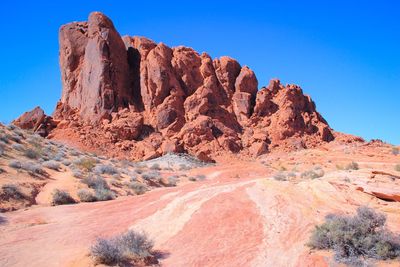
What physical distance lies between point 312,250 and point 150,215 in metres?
4.93

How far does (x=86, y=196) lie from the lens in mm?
15297

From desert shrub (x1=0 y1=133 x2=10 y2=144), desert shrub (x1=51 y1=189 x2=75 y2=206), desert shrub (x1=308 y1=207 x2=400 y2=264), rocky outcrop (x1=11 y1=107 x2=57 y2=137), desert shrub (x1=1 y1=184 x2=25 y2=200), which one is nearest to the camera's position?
desert shrub (x1=308 y1=207 x2=400 y2=264)

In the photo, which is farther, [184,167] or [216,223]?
[184,167]

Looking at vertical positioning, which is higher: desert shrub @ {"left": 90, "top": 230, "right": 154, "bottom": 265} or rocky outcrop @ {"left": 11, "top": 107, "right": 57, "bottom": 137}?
rocky outcrop @ {"left": 11, "top": 107, "right": 57, "bottom": 137}

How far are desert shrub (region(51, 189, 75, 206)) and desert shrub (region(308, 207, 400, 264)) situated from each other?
986 cm

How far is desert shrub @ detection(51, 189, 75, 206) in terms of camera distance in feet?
46.3

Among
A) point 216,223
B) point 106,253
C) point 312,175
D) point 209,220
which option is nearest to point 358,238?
point 216,223

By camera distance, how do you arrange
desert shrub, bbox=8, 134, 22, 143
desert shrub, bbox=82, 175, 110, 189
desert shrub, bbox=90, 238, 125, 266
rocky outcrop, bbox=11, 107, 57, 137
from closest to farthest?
desert shrub, bbox=90, 238, 125, 266
desert shrub, bbox=82, 175, 110, 189
desert shrub, bbox=8, 134, 22, 143
rocky outcrop, bbox=11, 107, 57, 137

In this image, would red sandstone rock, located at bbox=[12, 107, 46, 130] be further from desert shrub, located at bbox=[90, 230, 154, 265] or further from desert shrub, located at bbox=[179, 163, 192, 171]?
desert shrub, located at bbox=[90, 230, 154, 265]

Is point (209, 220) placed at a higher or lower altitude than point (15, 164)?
lower

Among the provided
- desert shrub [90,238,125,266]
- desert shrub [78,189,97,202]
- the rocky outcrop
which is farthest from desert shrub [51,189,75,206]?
the rocky outcrop

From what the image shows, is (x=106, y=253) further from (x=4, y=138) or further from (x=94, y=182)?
(x=4, y=138)

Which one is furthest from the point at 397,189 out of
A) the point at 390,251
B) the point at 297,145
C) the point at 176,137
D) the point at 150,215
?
the point at 297,145

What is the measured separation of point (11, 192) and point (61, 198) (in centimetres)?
173
